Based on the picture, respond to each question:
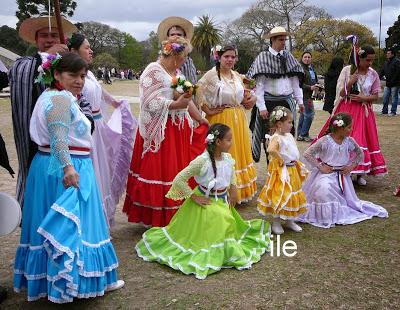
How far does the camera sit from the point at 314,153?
500 cm

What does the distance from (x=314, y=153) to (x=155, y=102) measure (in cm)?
194

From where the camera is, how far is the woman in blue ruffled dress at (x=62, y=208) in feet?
9.26

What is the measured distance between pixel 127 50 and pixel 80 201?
75235 millimetres

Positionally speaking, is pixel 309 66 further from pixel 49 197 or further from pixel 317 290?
pixel 49 197

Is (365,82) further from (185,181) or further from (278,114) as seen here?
(185,181)

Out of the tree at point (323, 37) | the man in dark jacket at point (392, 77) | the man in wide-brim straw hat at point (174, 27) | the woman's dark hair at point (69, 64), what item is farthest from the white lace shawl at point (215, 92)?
the tree at point (323, 37)

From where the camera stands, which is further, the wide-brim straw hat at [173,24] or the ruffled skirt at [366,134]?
the ruffled skirt at [366,134]

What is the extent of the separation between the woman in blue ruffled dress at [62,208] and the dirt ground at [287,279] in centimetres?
33

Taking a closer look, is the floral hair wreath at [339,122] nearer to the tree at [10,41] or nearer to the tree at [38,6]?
the tree at [38,6]

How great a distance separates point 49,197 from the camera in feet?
9.86

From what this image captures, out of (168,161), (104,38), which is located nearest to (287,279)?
(168,161)

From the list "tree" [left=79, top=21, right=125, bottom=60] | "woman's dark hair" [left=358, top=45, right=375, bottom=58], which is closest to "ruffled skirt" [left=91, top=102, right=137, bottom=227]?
"woman's dark hair" [left=358, top=45, right=375, bottom=58]

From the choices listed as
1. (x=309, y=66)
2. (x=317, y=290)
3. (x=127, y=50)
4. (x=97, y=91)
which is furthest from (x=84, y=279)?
(x=127, y=50)

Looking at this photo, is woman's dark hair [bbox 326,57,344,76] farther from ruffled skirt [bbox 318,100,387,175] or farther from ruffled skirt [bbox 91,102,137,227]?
ruffled skirt [bbox 91,102,137,227]
